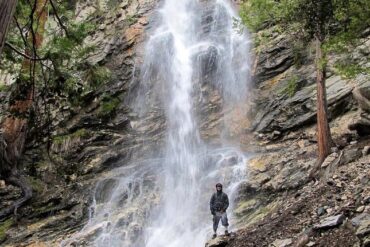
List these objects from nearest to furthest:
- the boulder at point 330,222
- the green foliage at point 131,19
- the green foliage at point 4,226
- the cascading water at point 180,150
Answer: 1. the boulder at point 330,222
2. the cascading water at point 180,150
3. the green foliage at point 4,226
4. the green foliage at point 131,19

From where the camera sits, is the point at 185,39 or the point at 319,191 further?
the point at 185,39

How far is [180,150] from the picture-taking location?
19891mm

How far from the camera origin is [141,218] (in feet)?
51.6

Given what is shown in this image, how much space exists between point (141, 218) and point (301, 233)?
7615mm

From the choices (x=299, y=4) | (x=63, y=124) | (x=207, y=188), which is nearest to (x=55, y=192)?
(x=63, y=124)

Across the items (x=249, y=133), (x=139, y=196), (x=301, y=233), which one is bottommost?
(x=301, y=233)

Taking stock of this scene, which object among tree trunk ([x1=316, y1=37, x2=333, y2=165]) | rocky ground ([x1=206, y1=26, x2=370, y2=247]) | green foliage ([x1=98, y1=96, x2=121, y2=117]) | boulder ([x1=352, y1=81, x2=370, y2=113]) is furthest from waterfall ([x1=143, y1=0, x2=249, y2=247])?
boulder ([x1=352, y1=81, x2=370, y2=113])

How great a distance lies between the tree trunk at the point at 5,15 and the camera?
3.61m

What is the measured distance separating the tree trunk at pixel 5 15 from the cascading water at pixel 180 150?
35.5ft

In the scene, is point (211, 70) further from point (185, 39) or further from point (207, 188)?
point (207, 188)

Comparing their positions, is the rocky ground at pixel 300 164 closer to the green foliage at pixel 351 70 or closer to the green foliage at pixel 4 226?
the green foliage at pixel 351 70

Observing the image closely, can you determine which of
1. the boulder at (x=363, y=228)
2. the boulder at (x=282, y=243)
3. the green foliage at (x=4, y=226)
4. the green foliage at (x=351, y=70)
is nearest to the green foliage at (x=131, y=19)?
the green foliage at (x=4, y=226)

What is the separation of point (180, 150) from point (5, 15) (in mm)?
16426

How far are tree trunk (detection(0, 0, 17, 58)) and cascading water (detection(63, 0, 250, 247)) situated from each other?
10824mm
